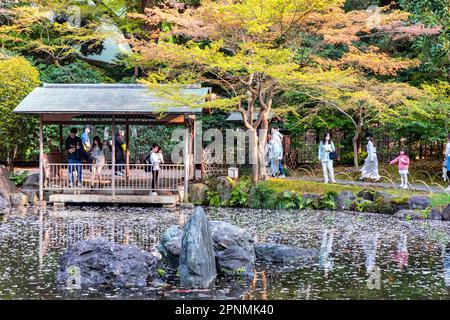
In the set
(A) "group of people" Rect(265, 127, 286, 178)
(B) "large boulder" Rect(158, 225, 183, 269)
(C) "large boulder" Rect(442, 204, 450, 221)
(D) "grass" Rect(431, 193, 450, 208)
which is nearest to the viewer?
(B) "large boulder" Rect(158, 225, 183, 269)

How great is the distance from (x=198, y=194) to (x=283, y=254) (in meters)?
10.4

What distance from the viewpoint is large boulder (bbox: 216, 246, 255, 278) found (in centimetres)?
1234

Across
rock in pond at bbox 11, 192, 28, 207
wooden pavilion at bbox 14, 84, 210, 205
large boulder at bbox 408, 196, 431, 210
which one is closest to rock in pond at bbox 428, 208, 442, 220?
large boulder at bbox 408, 196, 431, 210

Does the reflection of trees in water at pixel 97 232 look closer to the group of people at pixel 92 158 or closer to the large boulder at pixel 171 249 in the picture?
the large boulder at pixel 171 249

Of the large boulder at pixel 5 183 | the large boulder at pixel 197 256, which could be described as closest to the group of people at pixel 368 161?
the large boulder at pixel 5 183

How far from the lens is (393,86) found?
25.3 meters

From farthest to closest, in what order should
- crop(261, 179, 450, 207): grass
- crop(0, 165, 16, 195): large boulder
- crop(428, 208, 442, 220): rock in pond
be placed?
1. crop(0, 165, 16, 195): large boulder
2. crop(261, 179, 450, 207): grass
3. crop(428, 208, 442, 220): rock in pond

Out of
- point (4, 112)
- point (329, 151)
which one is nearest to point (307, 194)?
point (329, 151)

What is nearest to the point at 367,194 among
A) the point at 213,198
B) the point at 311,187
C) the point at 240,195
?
the point at 311,187

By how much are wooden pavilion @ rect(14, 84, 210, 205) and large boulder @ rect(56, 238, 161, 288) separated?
1026cm

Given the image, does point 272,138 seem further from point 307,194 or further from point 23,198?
point 23,198

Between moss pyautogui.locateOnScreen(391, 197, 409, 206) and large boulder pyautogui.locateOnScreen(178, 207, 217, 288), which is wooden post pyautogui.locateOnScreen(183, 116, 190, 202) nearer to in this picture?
moss pyautogui.locateOnScreen(391, 197, 409, 206)

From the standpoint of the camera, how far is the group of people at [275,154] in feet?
82.8
